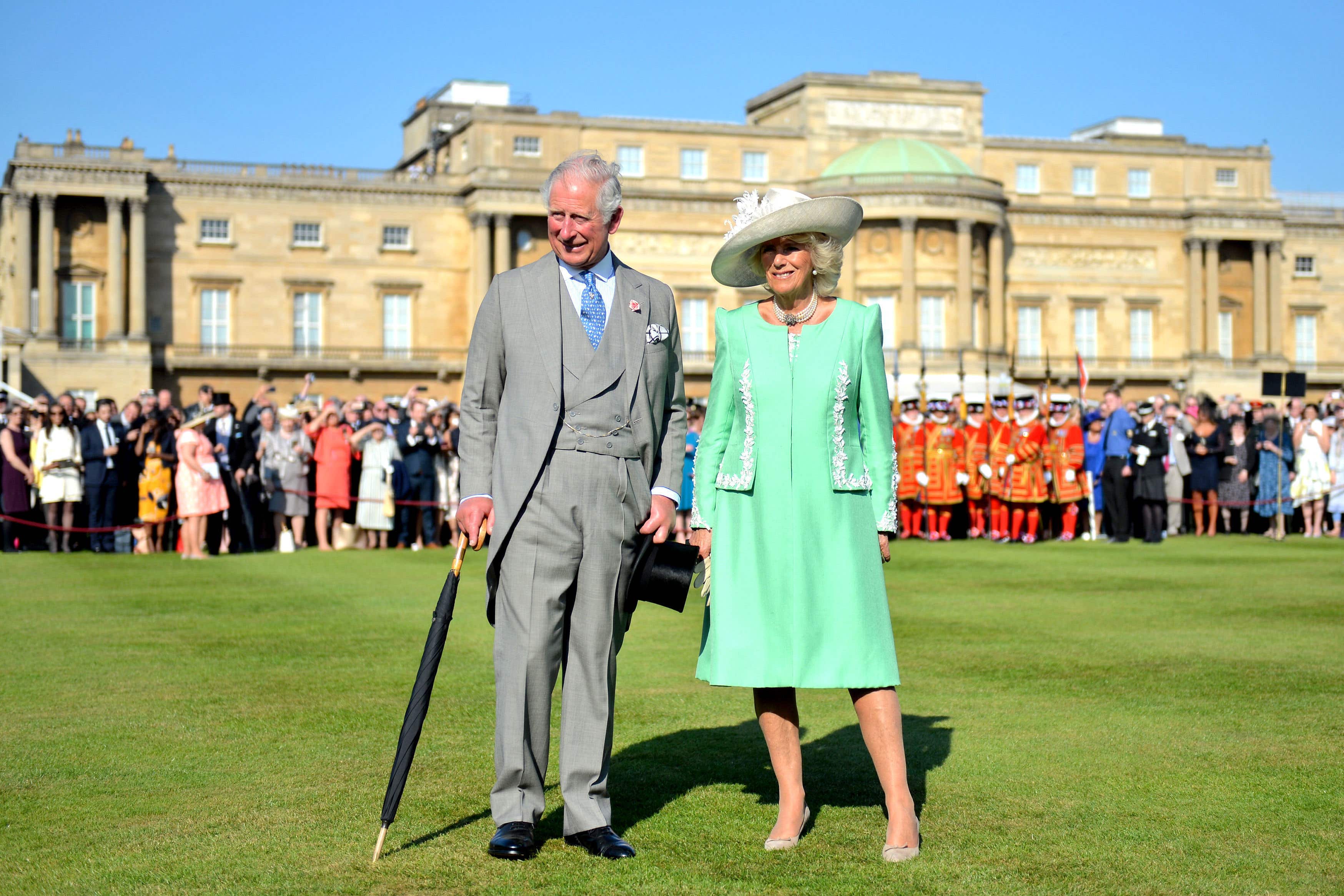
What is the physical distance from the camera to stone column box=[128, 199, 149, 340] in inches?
2350

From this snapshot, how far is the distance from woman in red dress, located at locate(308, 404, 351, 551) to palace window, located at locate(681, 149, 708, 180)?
4757 centimetres

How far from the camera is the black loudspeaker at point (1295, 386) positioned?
27.5m

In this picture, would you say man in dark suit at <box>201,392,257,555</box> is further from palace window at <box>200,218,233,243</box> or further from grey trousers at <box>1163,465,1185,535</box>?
palace window at <box>200,218,233,243</box>

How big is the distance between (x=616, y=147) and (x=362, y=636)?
57894 mm

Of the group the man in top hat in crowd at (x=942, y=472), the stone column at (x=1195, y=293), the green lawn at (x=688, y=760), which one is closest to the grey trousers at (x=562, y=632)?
the green lawn at (x=688, y=760)

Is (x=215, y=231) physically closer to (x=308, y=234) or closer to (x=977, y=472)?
(x=308, y=234)

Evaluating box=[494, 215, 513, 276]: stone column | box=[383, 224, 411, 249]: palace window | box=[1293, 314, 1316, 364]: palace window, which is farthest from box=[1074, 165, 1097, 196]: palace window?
box=[383, 224, 411, 249]: palace window

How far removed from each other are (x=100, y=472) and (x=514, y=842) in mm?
17961

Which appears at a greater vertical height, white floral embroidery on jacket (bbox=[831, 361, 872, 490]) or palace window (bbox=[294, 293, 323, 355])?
palace window (bbox=[294, 293, 323, 355])

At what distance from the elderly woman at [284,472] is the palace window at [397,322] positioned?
4214 cm

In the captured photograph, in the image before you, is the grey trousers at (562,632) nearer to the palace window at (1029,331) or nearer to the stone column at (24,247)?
the stone column at (24,247)

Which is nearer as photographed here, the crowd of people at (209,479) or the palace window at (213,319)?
the crowd of people at (209,479)

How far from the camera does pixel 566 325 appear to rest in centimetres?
579

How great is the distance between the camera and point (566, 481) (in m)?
5.64
